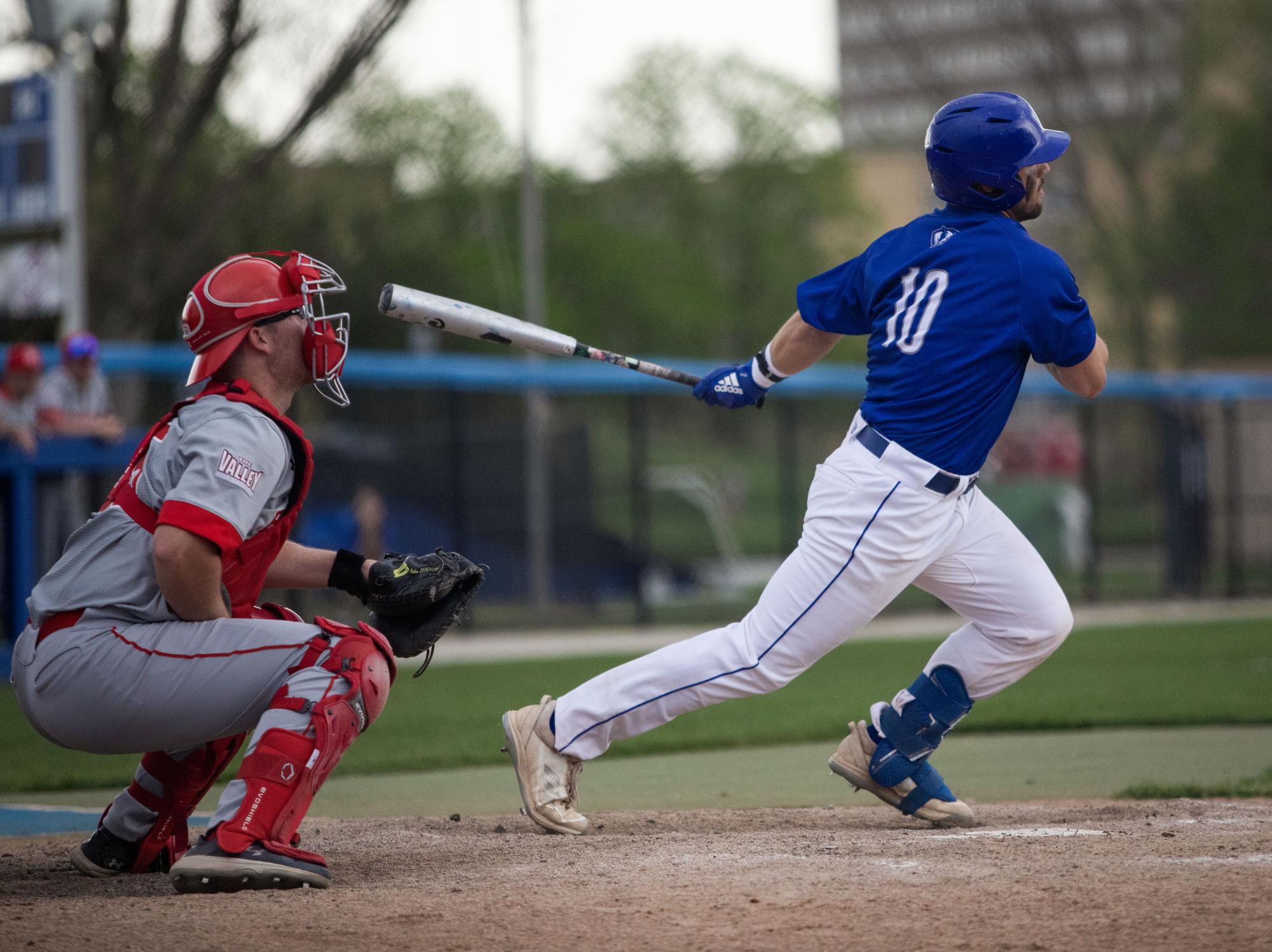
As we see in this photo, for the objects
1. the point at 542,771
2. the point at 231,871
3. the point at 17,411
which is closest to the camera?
the point at 231,871

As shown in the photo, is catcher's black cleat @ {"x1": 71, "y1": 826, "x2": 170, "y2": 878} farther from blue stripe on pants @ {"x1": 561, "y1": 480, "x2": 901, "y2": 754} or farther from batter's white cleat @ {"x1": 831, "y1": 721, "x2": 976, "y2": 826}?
batter's white cleat @ {"x1": 831, "y1": 721, "x2": 976, "y2": 826}

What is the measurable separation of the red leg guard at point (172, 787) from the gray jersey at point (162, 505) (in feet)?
1.98

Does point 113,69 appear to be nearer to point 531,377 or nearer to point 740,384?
point 531,377

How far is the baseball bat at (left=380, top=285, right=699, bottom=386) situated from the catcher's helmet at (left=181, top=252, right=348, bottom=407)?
0.62 meters

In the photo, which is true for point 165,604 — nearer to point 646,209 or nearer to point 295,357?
point 295,357

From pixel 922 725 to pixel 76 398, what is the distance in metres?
7.93

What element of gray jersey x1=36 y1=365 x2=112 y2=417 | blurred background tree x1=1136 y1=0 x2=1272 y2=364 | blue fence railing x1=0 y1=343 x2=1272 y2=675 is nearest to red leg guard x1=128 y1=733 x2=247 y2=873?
blue fence railing x1=0 y1=343 x2=1272 y2=675

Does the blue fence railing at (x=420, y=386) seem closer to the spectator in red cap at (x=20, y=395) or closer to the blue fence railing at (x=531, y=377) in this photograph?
the blue fence railing at (x=531, y=377)

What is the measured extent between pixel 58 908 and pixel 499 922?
1120 mm

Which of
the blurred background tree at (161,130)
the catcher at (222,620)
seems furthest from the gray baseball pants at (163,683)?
the blurred background tree at (161,130)

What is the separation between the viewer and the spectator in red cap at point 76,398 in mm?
10289

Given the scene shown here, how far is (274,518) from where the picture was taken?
12.4 feet

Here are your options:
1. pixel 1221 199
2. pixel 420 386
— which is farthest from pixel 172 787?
pixel 1221 199

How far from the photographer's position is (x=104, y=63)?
1550cm
